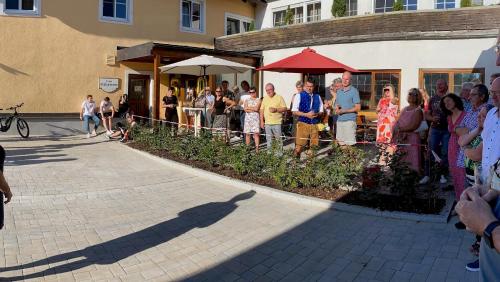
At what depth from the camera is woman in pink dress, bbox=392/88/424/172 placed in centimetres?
759

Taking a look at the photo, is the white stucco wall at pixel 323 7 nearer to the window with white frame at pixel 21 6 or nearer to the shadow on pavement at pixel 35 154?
the window with white frame at pixel 21 6

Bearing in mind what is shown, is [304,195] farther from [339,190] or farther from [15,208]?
[15,208]

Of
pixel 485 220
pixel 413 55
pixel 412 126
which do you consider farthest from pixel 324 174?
pixel 413 55

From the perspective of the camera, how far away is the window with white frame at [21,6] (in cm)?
1491

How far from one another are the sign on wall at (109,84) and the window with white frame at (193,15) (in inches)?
165

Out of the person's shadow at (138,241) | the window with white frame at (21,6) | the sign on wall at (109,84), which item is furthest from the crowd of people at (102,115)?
the person's shadow at (138,241)

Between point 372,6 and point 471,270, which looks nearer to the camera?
point 471,270

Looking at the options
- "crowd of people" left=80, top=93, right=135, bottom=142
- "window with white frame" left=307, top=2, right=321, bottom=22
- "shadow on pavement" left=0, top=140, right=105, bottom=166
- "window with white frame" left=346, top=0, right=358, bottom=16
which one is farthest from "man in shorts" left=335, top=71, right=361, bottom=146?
"window with white frame" left=307, top=2, right=321, bottom=22

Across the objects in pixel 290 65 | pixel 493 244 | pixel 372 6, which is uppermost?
pixel 372 6

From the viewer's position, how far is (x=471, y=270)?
4359 millimetres

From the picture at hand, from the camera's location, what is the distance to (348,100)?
898cm

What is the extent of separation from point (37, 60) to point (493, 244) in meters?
16.4

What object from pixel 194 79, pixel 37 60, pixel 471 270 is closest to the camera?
pixel 471 270

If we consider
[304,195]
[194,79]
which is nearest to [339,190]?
[304,195]
